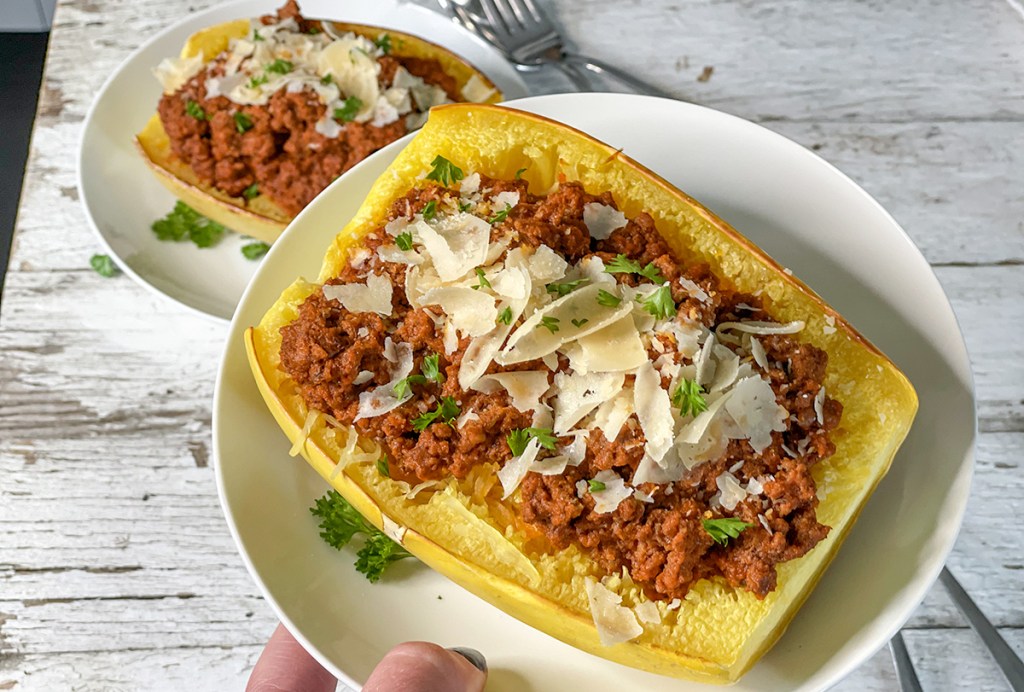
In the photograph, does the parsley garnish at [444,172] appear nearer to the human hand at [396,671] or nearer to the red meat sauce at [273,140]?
the red meat sauce at [273,140]

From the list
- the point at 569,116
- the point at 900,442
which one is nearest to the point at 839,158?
the point at 569,116

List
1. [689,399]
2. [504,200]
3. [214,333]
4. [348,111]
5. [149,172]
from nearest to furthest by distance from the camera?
[689,399]
[504,200]
[348,111]
[214,333]
[149,172]

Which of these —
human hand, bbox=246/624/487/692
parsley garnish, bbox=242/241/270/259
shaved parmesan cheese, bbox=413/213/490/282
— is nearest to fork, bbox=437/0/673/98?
parsley garnish, bbox=242/241/270/259

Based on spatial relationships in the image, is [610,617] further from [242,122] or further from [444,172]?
[242,122]

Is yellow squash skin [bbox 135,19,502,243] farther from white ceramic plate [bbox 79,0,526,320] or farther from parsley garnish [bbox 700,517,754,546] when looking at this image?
parsley garnish [bbox 700,517,754,546]

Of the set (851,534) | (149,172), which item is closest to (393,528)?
(851,534)

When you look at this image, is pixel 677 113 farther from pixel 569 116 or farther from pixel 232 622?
pixel 232 622

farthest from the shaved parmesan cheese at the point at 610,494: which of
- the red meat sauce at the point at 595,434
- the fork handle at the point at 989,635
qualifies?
the fork handle at the point at 989,635

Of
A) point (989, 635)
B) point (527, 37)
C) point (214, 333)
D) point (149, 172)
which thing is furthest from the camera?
point (527, 37)
